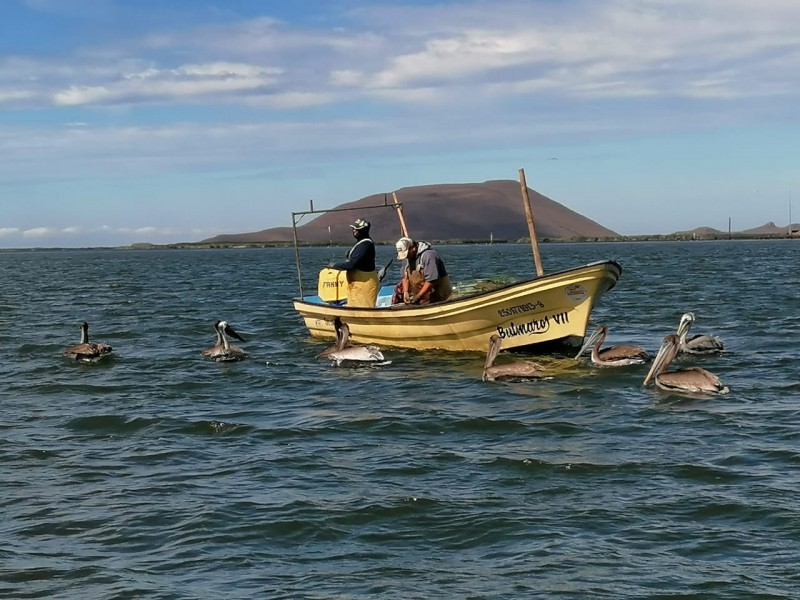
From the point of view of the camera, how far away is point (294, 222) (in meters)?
25.4

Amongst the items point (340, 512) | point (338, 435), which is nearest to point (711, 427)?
point (338, 435)

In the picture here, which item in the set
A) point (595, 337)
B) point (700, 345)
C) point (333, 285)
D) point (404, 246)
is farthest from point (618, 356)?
point (333, 285)

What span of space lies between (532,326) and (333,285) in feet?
19.2

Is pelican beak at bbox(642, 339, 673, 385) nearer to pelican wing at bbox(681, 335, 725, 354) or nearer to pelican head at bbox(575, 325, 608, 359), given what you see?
pelican head at bbox(575, 325, 608, 359)

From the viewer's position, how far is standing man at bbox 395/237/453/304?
794 inches

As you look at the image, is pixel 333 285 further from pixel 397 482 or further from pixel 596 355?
pixel 397 482

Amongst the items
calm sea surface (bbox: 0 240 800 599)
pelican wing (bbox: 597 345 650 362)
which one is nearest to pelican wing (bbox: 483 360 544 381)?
calm sea surface (bbox: 0 240 800 599)

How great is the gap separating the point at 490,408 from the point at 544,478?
Result: 393 centimetres

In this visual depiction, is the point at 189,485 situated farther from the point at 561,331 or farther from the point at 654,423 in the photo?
the point at 561,331

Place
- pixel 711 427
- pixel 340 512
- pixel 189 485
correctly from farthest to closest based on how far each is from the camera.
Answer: pixel 711 427 < pixel 189 485 < pixel 340 512

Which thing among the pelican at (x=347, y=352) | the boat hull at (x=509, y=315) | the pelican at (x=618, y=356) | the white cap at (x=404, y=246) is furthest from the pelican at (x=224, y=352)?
the pelican at (x=618, y=356)

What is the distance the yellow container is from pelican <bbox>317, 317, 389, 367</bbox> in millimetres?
2920

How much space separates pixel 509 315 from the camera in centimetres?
1911

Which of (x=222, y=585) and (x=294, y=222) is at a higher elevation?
(x=294, y=222)
